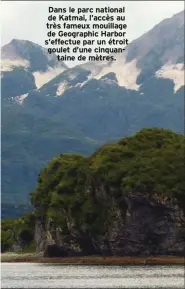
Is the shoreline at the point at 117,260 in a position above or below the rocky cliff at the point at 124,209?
below

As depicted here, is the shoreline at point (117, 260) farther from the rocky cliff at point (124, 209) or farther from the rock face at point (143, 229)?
the rocky cliff at point (124, 209)

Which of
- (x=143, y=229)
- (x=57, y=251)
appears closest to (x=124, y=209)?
(x=143, y=229)

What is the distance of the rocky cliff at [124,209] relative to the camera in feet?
598

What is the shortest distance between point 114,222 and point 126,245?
6348 mm

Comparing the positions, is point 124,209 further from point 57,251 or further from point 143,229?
point 57,251

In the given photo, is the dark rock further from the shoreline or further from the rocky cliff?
the shoreline

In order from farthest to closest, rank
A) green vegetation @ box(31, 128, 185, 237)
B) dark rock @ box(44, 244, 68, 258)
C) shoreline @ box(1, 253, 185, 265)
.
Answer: dark rock @ box(44, 244, 68, 258), green vegetation @ box(31, 128, 185, 237), shoreline @ box(1, 253, 185, 265)

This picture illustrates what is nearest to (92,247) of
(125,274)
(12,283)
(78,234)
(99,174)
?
(78,234)

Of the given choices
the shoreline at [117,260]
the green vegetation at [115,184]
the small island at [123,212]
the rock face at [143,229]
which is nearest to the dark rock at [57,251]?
the small island at [123,212]

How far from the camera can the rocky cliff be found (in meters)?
182

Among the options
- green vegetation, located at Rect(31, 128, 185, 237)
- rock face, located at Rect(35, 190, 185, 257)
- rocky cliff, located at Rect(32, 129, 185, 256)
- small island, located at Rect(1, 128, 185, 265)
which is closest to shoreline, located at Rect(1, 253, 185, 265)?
small island, located at Rect(1, 128, 185, 265)

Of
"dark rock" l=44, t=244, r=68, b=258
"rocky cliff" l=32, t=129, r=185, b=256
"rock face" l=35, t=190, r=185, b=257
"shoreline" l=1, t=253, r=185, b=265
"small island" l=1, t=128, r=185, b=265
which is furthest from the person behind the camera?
"dark rock" l=44, t=244, r=68, b=258

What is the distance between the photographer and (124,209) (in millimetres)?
185750

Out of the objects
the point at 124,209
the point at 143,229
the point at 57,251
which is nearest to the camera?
the point at 143,229
